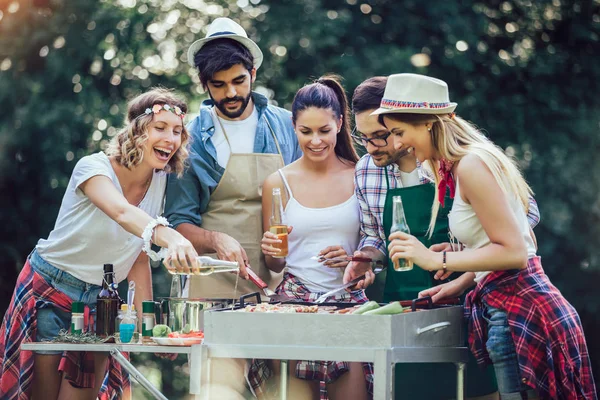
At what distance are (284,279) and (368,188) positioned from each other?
0.58m

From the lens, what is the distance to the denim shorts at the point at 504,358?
3.72 m

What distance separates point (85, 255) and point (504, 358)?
1942 millimetres

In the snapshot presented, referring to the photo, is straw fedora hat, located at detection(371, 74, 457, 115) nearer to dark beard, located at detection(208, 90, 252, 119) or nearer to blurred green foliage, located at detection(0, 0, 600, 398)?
dark beard, located at detection(208, 90, 252, 119)

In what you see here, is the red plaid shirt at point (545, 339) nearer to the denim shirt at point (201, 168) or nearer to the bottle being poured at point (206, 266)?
the bottle being poured at point (206, 266)

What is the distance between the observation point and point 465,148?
3822 mm

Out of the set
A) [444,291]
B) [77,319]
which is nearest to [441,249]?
[444,291]

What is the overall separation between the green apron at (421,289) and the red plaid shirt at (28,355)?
4.20 ft

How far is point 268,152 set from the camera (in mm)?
5199

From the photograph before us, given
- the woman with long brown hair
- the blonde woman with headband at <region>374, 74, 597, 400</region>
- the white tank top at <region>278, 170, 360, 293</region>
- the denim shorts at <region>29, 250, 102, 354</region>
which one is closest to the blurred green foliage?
the woman with long brown hair

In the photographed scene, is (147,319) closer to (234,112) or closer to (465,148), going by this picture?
(234,112)

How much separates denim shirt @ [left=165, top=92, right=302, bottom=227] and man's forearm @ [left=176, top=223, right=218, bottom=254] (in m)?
0.04

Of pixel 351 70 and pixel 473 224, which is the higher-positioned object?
pixel 351 70

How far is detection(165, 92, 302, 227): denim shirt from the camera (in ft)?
16.5

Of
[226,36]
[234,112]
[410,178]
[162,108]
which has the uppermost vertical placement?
[226,36]
